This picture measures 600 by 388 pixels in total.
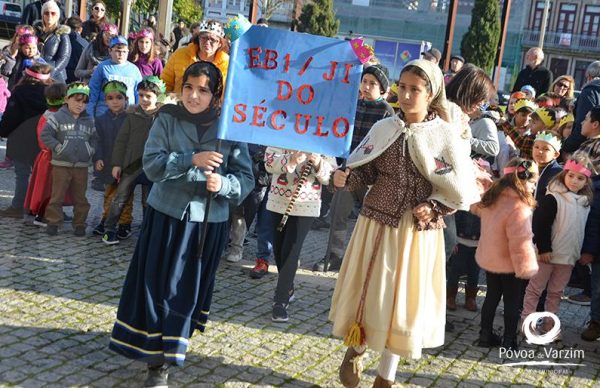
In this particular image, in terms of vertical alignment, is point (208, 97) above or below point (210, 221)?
above

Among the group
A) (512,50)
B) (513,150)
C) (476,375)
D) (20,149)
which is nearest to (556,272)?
(476,375)

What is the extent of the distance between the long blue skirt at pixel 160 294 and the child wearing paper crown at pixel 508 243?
7.57 feet

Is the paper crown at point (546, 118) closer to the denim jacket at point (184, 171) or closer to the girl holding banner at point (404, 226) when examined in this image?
the girl holding banner at point (404, 226)

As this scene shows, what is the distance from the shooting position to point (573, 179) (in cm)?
578

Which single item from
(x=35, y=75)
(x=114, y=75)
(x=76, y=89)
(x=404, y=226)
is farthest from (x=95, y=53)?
(x=404, y=226)

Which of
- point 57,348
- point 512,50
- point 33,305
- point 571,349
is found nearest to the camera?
point 57,348

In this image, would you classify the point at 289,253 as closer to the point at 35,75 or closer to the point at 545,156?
the point at 545,156

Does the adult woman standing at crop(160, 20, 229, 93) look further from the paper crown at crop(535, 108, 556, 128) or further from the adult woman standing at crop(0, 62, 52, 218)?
the paper crown at crop(535, 108, 556, 128)

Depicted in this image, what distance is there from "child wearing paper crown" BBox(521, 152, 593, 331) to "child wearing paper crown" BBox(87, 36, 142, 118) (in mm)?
4885

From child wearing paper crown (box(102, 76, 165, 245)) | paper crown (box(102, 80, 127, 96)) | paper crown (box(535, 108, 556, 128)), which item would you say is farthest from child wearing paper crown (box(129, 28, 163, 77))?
paper crown (box(535, 108, 556, 128))

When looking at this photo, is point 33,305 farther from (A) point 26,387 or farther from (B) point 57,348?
(A) point 26,387

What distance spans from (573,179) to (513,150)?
1901mm

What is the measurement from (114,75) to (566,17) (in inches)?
2313

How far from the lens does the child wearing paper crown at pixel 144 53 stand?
31.1 ft
